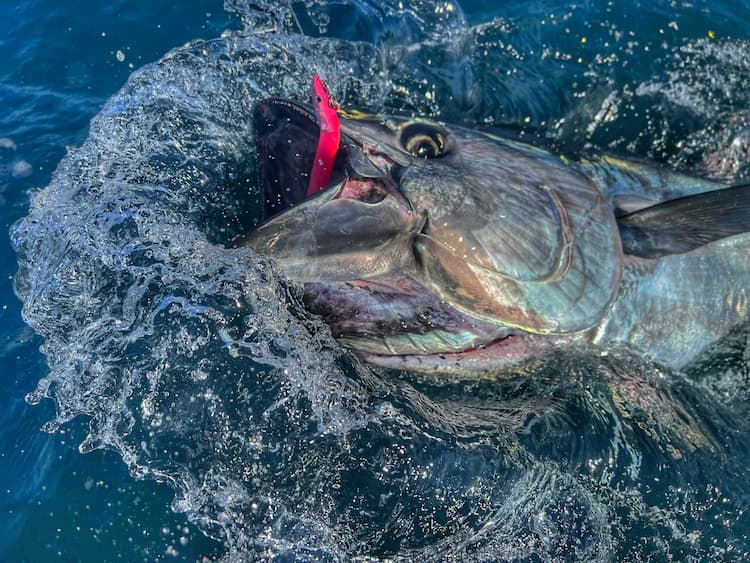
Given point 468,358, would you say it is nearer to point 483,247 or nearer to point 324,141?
point 483,247

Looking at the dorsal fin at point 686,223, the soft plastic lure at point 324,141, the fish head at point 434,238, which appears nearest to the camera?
the fish head at point 434,238

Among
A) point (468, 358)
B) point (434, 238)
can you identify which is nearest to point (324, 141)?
point (434, 238)

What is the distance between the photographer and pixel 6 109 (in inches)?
177

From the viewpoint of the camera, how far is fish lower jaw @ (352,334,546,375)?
A: 2.68m

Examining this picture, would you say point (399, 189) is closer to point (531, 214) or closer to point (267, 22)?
point (531, 214)

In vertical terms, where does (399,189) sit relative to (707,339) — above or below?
above

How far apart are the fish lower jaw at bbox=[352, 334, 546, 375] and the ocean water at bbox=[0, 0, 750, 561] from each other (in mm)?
101

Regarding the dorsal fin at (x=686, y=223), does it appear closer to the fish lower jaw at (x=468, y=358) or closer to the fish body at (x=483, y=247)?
the fish body at (x=483, y=247)

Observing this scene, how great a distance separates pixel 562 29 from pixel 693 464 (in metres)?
2.70

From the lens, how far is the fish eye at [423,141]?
2.58 meters

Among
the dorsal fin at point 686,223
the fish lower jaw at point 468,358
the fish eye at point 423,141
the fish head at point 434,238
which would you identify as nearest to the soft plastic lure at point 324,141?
the fish head at point 434,238

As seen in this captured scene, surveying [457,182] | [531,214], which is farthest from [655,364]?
[457,182]

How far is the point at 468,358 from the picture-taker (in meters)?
2.69

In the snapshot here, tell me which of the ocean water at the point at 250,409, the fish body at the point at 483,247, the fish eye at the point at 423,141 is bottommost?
the ocean water at the point at 250,409
